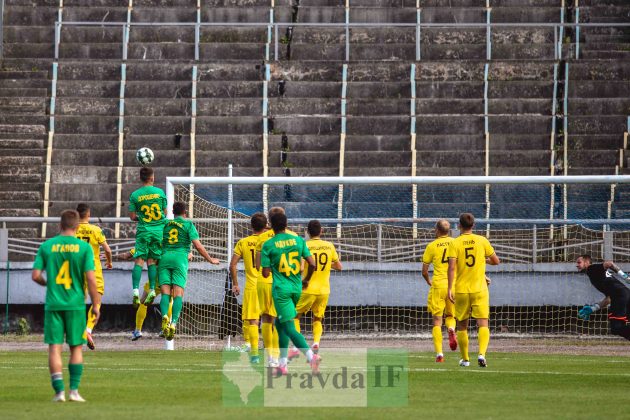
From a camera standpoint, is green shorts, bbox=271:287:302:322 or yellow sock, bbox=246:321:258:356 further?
yellow sock, bbox=246:321:258:356

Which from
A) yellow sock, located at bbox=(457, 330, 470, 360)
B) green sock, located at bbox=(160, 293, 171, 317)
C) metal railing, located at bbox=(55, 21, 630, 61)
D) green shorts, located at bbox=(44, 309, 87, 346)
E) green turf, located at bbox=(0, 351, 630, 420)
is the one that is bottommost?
green turf, located at bbox=(0, 351, 630, 420)

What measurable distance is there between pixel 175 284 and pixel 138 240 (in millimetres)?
847

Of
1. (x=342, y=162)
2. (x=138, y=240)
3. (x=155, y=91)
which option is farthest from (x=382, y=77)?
(x=138, y=240)

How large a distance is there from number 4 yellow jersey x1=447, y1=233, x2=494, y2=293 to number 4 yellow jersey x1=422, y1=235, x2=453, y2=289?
1334 mm

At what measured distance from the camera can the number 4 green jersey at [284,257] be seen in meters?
12.9

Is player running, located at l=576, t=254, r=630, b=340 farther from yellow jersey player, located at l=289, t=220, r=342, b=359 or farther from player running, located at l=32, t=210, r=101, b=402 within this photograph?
player running, located at l=32, t=210, r=101, b=402

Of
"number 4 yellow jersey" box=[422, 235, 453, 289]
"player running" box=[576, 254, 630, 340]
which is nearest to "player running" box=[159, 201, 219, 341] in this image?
"number 4 yellow jersey" box=[422, 235, 453, 289]

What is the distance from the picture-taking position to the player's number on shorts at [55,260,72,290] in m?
10.4

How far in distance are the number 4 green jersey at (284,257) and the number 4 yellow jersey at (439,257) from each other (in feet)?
15.3

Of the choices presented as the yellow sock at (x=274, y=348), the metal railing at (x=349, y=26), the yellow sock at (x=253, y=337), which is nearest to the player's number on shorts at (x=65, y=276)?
the yellow sock at (x=274, y=348)

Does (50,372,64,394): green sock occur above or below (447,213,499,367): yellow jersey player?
below

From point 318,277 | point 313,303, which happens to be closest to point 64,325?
point 318,277

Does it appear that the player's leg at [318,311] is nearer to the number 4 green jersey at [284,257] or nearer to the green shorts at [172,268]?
the green shorts at [172,268]

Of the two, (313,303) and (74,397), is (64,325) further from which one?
(313,303)
